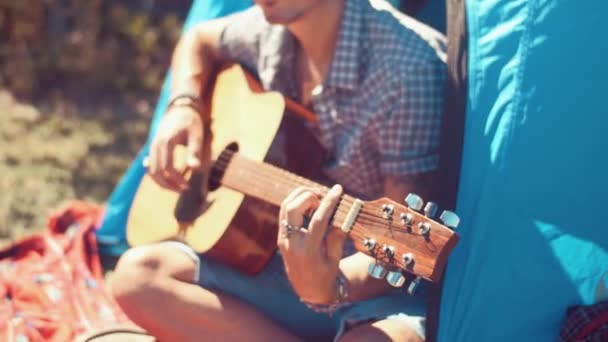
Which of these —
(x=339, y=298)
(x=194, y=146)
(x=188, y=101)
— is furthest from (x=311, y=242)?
(x=188, y=101)

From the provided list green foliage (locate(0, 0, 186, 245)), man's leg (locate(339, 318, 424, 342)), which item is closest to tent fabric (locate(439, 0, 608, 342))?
man's leg (locate(339, 318, 424, 342))

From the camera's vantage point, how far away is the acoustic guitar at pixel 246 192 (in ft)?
4.92

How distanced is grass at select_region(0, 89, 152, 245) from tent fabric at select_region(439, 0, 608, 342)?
68.4 inches

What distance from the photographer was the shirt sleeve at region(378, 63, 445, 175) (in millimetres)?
1670

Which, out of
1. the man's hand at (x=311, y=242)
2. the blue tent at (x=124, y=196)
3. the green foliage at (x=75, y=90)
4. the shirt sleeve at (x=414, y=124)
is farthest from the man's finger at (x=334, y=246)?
the green foliage at (x=75, y=90)

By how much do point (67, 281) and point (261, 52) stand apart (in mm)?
917

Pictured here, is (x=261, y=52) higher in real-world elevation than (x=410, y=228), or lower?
higher

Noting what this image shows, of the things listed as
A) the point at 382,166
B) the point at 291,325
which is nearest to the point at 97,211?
the point at 291,325

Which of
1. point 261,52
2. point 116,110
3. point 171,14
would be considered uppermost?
point 261,52

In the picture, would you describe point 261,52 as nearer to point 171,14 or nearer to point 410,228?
point 410,228

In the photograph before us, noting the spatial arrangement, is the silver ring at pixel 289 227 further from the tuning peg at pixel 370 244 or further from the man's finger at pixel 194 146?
the man's finger at pixel 194 146

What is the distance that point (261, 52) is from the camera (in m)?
2.04

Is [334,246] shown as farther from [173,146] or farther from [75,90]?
[75,90]

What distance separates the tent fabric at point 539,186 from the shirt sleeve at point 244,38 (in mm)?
701
